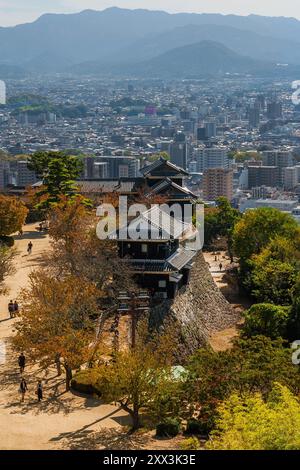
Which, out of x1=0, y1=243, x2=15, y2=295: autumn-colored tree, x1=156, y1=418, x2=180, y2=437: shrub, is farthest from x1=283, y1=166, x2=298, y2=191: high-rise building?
x1=156, y1=418, x2=180, y2=437: shrub

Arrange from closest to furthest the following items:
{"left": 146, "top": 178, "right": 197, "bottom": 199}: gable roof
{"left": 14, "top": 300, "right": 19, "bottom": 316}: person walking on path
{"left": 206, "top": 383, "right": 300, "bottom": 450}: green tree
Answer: {"left": 206, "top": 383, "right": 300, "bottom": 450}: green tree, {"left": 14, "top": 300, "right": 19, "bottom": 316}: person walking on path, {"left": 146, "top": 178, "right": 197, "bottom": 199}: gable roof

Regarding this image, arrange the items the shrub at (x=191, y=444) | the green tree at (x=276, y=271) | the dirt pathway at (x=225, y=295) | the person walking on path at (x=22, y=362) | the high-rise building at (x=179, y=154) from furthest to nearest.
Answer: the high-rise building at (x=179, y=154), the green tree at (x=276, y=271), the dirt pathway at (x=225, y=295), the person walking on path at (x=22, y=362), the shrub at (x=191, y=444)

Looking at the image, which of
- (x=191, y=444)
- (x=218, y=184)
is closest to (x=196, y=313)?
(x=191, y=444)

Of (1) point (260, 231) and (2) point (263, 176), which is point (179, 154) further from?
(1) point (260, 231)

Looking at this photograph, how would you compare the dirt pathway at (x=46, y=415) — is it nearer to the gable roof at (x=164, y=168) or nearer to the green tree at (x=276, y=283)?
the green tree at (x=276, y=283)

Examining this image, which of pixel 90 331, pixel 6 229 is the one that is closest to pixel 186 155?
pixel 6 229

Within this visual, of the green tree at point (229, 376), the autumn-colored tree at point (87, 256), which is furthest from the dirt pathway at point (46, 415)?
the autumn-colored tree at point (87, 256)

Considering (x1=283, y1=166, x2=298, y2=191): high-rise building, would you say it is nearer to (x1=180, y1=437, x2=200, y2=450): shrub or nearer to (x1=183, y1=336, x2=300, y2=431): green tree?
(x1=183, y1=336, x2=300, y2=431): green tree
